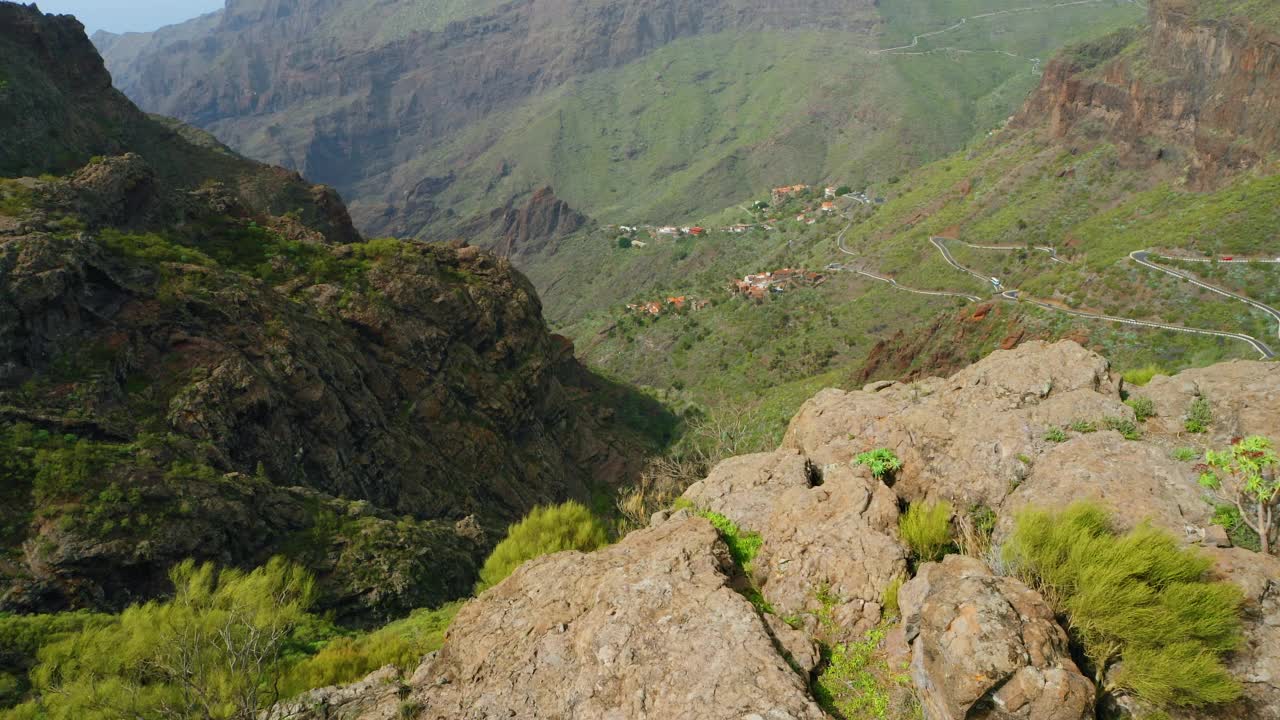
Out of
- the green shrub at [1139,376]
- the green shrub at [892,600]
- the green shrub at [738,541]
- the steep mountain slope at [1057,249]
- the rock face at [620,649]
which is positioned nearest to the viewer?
the rock face at [620,649]

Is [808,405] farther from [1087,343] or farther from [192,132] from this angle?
[192,132]

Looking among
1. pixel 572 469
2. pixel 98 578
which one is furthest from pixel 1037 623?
pixel 572 469

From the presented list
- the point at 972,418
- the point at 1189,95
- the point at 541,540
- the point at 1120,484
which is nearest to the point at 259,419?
the point at 541,540

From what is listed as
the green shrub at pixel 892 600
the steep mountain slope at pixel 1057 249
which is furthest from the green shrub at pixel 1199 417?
the steep mountain slope at pixel 1057 249

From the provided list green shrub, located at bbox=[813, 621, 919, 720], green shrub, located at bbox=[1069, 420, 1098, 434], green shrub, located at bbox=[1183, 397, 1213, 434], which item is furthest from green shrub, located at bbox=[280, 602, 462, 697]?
green shrub, located at bbox=[1183, 397, 1213, 434]

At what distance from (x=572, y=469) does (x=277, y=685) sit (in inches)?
1191

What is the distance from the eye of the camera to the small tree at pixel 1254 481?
8562 millimetres

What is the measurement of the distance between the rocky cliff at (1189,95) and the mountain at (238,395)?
225 feet

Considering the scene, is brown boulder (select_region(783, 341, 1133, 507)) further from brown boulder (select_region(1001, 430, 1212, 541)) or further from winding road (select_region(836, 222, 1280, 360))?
winding road (select_region(836, 222, 1280, 360))

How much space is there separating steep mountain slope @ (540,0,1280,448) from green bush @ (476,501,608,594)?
112ft

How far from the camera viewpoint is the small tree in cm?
856

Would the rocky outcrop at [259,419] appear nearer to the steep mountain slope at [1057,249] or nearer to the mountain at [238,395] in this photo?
the mountain at [238,395]

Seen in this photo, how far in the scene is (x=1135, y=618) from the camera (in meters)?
7.23

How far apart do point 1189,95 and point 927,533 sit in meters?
93.4
